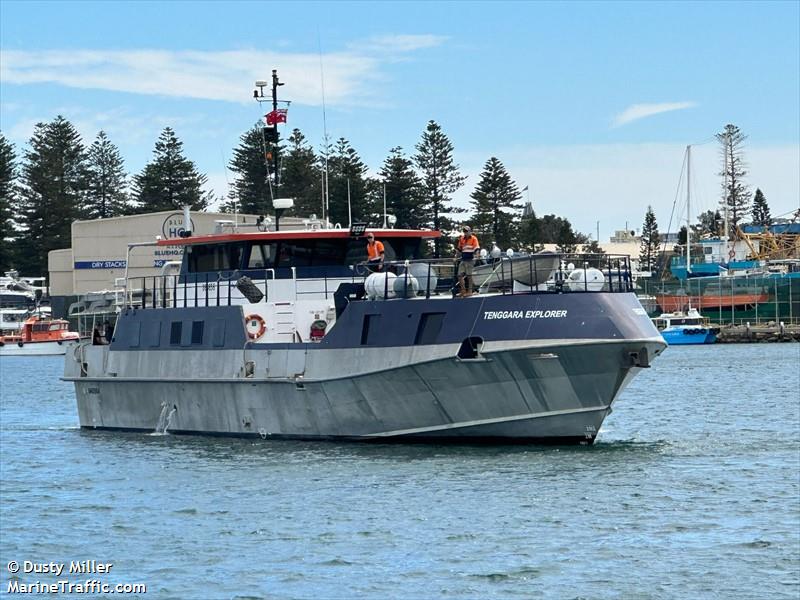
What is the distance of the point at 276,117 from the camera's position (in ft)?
104

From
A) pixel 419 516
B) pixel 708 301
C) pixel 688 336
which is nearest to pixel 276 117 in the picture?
pixel 419 516

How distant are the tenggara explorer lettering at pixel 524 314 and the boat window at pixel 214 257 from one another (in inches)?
268

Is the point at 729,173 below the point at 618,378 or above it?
above

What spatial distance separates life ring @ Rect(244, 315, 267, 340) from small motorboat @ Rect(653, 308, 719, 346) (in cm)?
6509

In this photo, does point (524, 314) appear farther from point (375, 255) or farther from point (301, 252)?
point (301, 252)

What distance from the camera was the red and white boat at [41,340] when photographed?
9381 cm

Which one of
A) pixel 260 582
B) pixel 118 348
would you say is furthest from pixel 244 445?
pixel 260 582

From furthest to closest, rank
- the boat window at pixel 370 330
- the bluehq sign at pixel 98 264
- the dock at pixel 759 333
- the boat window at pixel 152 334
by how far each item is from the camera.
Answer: the dock at pixel 759 333
the bluehq sign at pixel 98 264
the boat window at pixel 152 334
the boat window at pixel 370 330

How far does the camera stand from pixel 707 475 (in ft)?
79.1

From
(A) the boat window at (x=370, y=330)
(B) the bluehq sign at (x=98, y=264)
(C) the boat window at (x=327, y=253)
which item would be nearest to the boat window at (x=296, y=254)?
(C) the boat window at (x=327, y=253)

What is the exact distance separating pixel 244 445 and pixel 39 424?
12.4 metres

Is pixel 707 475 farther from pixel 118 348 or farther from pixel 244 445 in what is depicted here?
pixel 118 348

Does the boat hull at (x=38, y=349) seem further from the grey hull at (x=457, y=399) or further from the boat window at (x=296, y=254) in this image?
the grey hull at (x=457, y=399)

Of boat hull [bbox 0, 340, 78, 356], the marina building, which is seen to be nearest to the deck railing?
the marina building
